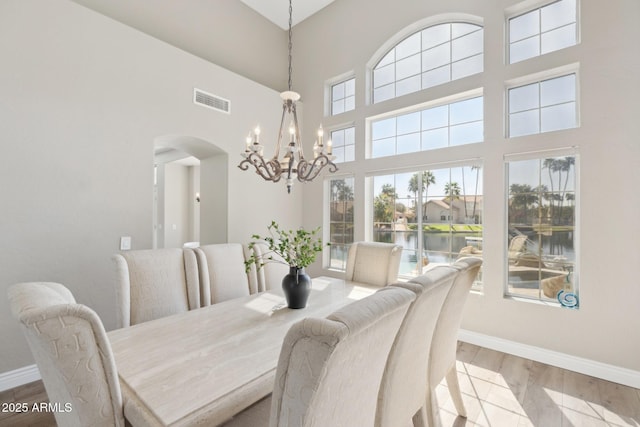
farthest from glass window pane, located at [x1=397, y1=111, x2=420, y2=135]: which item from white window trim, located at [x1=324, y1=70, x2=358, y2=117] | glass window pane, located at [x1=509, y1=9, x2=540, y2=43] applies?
glass window pane, located at [x1=509, y1=9, x2=540, y2=43]

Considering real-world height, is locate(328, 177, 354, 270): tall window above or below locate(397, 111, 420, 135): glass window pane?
below

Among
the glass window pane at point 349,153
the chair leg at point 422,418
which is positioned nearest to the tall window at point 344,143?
the glass window pane at point 349,153

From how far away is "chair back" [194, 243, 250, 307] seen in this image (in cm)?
213

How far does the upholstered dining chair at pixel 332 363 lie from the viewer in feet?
2.26

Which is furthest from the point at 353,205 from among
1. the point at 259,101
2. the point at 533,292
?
the point at 533,292

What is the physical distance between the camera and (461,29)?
10.6 ft

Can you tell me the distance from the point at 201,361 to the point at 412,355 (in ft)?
2.85

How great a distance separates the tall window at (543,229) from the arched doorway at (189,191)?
3.20 m

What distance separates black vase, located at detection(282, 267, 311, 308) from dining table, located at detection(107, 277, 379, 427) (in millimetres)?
50

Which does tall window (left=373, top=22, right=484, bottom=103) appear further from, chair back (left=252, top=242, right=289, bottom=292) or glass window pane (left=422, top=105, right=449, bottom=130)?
chair back (left=252, top=242, right=289, bottom=292)

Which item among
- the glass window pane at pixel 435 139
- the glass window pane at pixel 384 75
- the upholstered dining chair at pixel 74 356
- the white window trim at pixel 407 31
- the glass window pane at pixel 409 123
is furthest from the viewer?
the glass window pane at pixel 384 75

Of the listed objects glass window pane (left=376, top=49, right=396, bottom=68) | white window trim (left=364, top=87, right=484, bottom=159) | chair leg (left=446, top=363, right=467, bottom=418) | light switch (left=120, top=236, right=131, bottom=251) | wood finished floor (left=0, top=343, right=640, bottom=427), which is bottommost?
wood finished floor (left=0, top=343, right=640, bottom=427)

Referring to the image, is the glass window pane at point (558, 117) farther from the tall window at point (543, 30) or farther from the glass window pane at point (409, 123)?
the glass window pane at point (409, 123)

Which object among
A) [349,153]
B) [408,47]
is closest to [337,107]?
[349,153]
